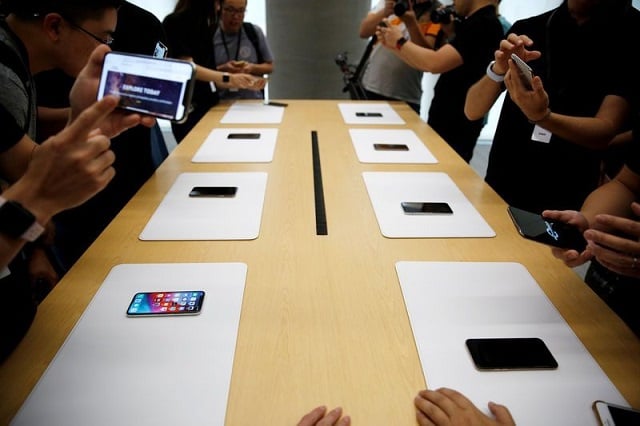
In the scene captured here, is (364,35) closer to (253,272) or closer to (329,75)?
(329,75)

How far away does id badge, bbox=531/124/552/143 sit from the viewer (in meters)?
1.42

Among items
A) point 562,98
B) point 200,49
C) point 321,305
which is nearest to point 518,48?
point 562,98

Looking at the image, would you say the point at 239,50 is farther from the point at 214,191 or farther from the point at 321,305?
the point at 321,305

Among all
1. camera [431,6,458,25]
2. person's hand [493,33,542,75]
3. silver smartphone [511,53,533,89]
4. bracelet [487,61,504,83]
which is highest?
camera [431,6,458,25]

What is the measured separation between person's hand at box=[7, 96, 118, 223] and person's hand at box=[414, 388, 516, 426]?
0.64m

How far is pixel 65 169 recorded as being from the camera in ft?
2.07

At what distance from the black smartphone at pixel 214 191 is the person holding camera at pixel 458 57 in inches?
44.2

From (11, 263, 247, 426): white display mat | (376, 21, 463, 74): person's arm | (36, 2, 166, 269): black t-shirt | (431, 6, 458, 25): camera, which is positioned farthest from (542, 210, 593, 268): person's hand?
(431, 6, 458, 25): camera

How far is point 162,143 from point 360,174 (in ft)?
3.35

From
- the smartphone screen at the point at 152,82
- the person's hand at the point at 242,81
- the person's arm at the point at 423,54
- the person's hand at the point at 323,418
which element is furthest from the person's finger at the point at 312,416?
the person's hand at the point at 242,81

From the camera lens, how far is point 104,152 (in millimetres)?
702

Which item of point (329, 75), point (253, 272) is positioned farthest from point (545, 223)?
point (329, 75)

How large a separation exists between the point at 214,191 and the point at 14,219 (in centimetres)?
77

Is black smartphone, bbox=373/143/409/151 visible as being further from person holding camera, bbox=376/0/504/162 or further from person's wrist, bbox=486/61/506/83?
person's wrist, bbox=486/61/506/83
